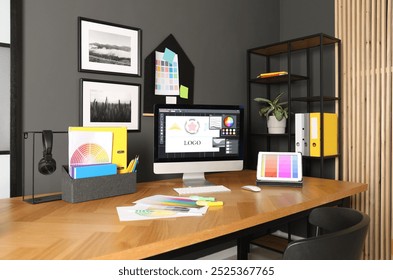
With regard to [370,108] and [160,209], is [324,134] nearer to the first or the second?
[370,108]

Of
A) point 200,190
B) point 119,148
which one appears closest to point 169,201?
point 200,190

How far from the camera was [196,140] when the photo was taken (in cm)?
227

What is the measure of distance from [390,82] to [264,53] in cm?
118

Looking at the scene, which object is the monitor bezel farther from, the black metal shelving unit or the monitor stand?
the black metal shelving unit

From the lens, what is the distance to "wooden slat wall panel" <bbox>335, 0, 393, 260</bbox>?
276 centimetres

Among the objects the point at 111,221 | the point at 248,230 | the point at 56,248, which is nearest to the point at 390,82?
the point at 248,230

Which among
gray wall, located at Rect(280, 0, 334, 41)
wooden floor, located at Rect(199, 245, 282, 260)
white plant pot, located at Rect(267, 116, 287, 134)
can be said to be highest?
gray wall, located at Rect(280, 0, 334, 41)

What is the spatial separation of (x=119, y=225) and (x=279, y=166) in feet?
4.12

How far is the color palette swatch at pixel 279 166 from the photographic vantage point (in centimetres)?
223

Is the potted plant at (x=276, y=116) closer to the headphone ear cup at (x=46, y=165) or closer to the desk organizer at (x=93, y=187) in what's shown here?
the desk organizer at (x=93, y=187)

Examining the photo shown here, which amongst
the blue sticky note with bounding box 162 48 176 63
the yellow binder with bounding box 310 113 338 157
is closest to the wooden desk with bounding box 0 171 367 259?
the yellow binder with bounding box 310 113 338 157

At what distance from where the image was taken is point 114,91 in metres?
2.38

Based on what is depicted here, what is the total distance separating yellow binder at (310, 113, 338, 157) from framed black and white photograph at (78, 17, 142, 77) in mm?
1435
